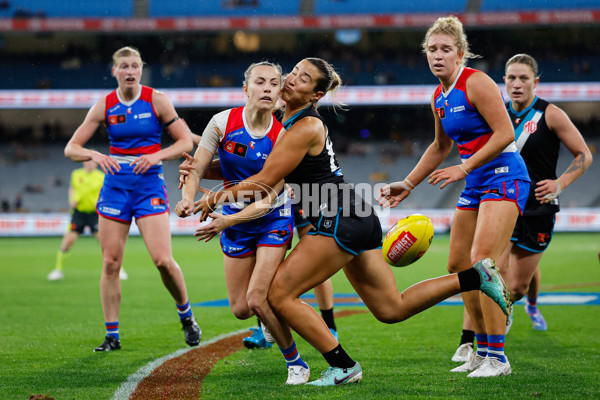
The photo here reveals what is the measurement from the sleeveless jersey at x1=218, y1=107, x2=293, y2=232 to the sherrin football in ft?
2.90

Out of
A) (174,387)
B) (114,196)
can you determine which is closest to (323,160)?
(174,387)

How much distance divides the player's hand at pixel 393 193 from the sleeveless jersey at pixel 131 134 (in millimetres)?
2197

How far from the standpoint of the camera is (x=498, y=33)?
3116 cm

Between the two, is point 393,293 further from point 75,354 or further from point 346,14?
point 346,14

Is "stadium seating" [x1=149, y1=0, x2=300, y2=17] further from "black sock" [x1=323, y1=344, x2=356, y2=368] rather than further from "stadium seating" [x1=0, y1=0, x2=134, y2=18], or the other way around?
"black sock" [x1=323, y1=344, x2=356, y2=368]

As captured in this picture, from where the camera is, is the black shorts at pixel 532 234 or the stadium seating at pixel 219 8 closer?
the black shorts at pixel 532 234

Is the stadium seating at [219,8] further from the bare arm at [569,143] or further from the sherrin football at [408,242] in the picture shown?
the sherrin football at [408,242]

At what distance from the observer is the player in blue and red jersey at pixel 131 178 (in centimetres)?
597

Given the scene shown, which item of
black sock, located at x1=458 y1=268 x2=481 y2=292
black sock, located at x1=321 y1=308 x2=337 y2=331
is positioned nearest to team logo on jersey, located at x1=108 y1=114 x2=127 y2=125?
black sock, located at x1=321 y1=308 x2=337 y2=331

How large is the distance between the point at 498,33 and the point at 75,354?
94.9ft

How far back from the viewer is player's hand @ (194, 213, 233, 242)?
4059 millimetres

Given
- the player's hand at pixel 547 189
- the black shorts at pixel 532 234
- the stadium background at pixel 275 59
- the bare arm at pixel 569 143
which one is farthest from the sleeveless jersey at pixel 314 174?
the stadium background at pixel 275 59

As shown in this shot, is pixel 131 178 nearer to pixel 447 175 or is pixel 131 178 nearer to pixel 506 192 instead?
pixel 447 175

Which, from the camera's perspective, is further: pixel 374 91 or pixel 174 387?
pixel 374 91
